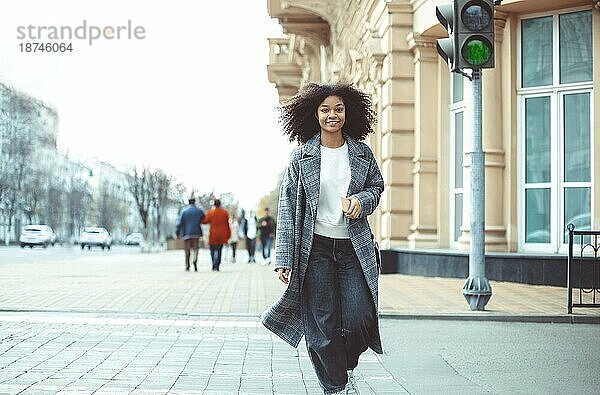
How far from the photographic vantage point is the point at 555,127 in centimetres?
1819

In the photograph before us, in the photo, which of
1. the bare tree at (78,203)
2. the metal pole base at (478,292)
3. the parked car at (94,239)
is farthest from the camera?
the bare tree at (78,203)

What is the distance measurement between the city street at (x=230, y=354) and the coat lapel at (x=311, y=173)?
151cm

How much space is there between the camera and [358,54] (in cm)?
2662

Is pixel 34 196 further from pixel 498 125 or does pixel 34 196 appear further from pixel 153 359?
pixel 153 359

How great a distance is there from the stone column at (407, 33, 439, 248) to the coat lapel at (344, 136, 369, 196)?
49.4ft

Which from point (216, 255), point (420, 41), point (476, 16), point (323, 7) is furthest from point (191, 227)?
point (476, 16)

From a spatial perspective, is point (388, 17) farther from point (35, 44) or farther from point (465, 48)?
point (465, 48)

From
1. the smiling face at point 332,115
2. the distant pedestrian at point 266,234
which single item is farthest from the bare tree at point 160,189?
the smiling face at point 332,115

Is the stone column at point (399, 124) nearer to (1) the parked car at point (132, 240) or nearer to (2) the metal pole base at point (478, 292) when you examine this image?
(2) the metal pole base at point (478, 292)

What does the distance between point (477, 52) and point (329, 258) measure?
6.33 metres

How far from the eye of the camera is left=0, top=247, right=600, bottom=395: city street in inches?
302

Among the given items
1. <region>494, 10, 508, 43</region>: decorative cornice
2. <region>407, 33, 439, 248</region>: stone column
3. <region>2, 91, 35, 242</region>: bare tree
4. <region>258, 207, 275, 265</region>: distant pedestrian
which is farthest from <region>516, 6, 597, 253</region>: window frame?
<region>2, 91, 35, 242</region>: bare tree

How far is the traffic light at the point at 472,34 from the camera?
485 inches

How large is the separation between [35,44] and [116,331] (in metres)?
13.7
